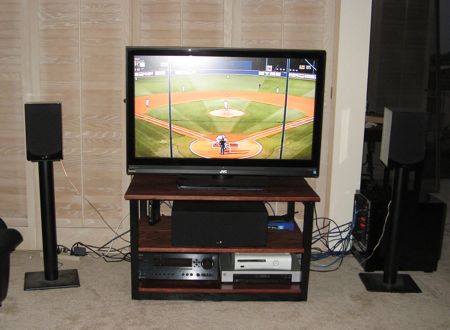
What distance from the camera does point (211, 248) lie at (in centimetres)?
292

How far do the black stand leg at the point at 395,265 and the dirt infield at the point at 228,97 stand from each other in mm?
633

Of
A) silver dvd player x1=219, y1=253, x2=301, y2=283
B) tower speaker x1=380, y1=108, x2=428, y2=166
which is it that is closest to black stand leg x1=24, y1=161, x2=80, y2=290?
silver dvd player x1=219, y1=253, x2=301, y2=283

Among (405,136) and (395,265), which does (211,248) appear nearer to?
(395,265)

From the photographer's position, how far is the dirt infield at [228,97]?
2982 millimetres

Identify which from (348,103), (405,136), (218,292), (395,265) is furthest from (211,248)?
(348,103)

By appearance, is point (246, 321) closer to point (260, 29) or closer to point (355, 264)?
point (355, 264)

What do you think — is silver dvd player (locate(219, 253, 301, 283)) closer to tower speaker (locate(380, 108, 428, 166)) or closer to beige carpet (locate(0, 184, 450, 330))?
beige carpet (locate(0, 184, 450, 330))

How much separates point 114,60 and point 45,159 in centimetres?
82

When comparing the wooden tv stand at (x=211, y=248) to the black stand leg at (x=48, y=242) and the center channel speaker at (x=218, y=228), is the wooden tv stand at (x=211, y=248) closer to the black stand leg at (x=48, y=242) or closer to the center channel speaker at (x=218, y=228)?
the center channel speaker at (x=218, y=228)

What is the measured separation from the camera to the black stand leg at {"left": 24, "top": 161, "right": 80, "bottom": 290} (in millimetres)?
3041

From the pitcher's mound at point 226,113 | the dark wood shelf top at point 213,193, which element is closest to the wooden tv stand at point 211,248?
the dark wood shelf top at point 213,193

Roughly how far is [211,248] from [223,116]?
74cm

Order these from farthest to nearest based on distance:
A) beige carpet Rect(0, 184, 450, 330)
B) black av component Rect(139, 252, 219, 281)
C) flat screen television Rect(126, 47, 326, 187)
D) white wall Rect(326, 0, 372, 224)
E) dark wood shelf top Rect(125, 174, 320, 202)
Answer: white wall Rect(326, 0, 372, 224) → black av component Rect(139, 252, 219, 281) → flat screen television Rect(126, 47, 326, 187) → dark wood shelf top Rect(125, 174, 320, 202) → beige carpet Rect(0, 184, 450, 330)

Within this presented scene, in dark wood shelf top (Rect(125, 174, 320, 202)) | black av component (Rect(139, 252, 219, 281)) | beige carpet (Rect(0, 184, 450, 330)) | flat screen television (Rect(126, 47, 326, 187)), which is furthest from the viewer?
black av component (Rect(139, 252, 219, 281))
